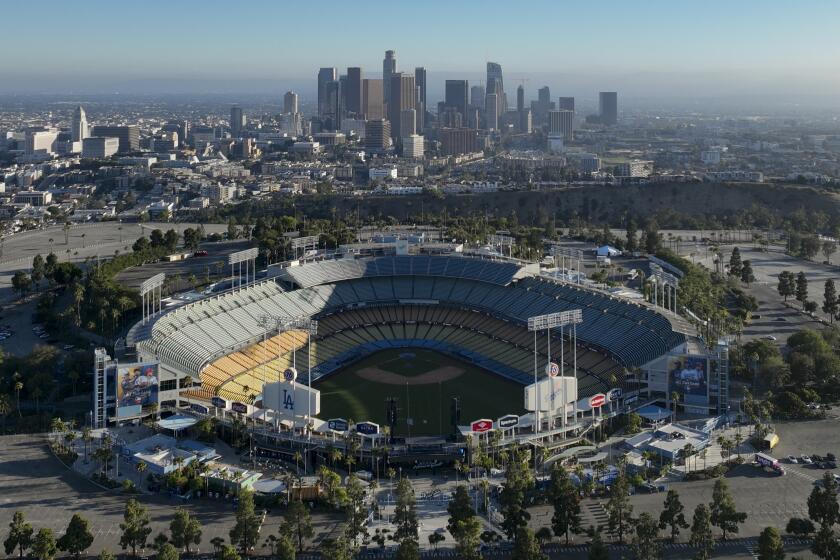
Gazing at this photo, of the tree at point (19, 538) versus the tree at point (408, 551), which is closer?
the tree at point (408, 551)

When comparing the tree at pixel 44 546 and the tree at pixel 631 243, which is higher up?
the tree at pixel 631 243

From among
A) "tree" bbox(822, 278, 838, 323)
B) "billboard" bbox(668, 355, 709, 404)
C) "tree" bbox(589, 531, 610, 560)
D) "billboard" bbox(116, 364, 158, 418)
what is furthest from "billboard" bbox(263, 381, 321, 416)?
"tree" bbox(822, 278, 838, 323)

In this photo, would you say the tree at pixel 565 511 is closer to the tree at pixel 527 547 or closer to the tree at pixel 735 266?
the tree at pixel 527 547

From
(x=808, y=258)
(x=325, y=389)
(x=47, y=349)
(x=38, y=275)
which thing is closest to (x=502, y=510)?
(x=325, y=389)

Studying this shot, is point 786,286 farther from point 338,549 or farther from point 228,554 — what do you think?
point 228,554

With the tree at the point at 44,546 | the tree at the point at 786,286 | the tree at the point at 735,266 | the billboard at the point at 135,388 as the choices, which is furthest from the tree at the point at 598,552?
the tree at the point at 735,266

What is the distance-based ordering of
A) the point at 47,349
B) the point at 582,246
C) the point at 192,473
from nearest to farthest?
the point at 192,473, the point at 47,349, the point at 582,246

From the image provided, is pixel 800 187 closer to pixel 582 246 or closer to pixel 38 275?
pixel 582 246
